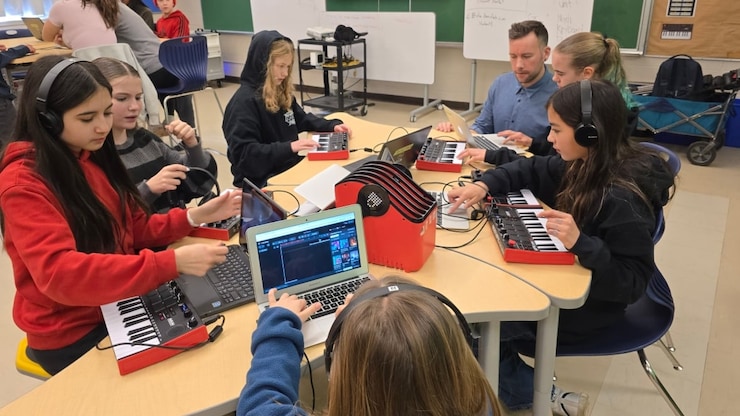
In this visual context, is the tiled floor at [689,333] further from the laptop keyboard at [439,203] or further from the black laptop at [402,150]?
the black laptop at [402,150]

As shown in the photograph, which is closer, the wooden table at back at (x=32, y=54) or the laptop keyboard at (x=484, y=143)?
the laptop keyboard at (x=484, y=143)

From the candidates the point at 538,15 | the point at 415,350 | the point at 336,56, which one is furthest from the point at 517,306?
the point at 336,56

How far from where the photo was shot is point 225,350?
113 centimetres

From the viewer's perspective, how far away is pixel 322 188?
5.75ft

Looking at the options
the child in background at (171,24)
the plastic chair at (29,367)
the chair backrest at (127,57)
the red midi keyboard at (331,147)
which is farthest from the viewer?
the child in background at (171,24)

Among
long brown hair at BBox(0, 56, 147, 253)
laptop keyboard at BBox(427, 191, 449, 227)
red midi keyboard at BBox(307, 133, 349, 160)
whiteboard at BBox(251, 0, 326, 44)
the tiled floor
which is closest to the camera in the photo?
long brown hair at BBox(0, 56, 147, 253)

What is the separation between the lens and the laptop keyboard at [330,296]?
1.23m

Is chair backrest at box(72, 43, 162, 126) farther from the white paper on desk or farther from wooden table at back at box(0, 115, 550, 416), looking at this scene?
wooden table at back at box(0, 115, 550, 416)

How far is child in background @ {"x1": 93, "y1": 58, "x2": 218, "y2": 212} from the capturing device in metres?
1.75

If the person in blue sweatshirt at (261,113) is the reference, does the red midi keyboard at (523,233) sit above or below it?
below

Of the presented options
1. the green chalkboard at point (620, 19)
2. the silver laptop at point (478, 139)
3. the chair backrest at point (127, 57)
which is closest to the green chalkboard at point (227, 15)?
the chair backrest at point (127, 57)

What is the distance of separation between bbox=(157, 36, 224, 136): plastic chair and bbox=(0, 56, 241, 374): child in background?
2561 millimetres

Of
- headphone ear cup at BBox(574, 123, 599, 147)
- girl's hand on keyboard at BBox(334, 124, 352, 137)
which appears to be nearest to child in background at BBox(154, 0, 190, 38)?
girl's hand on keyboard at BBox(334, 124, 352, 137)

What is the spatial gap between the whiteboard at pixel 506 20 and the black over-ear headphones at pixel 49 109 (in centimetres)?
398
